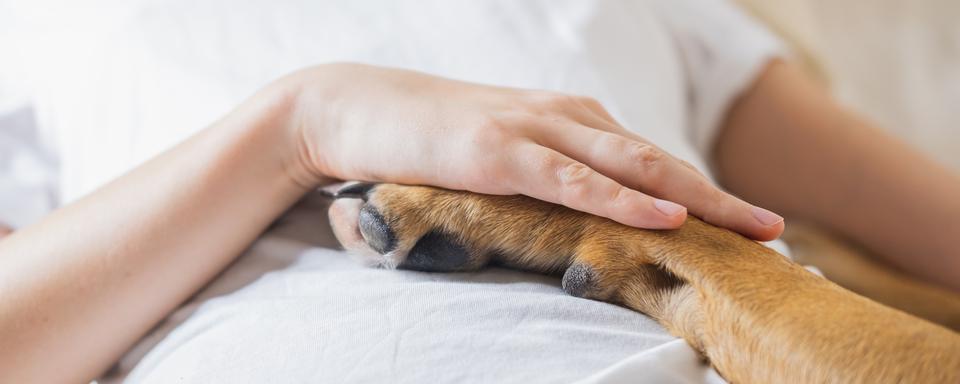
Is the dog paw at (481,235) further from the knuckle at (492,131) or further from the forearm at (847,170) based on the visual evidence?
the forearm at (847,170)

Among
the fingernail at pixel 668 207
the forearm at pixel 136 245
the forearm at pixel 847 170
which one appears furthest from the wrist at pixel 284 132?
the forearm at pixel 847 170

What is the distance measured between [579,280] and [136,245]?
390 mm

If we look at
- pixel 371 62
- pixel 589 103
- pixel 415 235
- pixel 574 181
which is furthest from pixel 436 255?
pixel 371 62

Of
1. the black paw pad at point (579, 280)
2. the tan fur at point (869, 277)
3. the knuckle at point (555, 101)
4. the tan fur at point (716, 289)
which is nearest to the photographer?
the tan fur at point (716, 289)

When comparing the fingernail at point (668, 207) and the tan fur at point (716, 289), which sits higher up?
the fingernail at point (668, 207)

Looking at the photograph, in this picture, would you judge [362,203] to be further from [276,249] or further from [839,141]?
[839,141]

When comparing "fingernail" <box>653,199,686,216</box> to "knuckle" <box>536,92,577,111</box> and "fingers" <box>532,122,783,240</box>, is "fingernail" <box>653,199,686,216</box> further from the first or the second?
"knuckle" <box>536,92,577,111</box>

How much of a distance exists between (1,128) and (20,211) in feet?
0.41

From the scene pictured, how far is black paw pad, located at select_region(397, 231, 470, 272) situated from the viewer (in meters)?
0.68

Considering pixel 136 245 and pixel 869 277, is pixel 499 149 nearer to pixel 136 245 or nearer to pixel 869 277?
pixel 136 245

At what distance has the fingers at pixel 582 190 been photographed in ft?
2.16

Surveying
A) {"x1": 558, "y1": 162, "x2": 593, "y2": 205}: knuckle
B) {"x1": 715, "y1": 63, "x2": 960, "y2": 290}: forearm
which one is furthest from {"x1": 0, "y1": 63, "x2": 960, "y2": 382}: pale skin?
{"x1": 715, "y1": 63, "x2": 960, "y2": 290}: forearm

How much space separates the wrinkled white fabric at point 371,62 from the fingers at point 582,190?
75 mm

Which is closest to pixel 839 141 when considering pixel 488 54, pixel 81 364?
pixel 488 54
